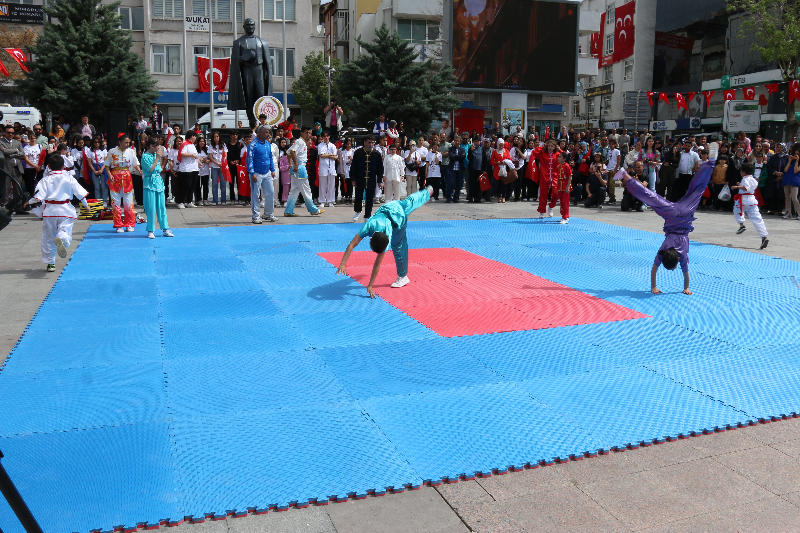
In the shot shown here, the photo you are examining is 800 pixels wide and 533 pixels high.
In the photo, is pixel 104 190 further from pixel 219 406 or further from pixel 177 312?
pixel 219 406

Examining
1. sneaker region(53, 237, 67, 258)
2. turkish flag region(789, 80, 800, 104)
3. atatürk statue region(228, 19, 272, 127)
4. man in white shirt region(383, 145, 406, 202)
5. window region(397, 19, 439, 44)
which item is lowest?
sneaker region(53, 237, 67, 258)

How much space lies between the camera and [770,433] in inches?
191

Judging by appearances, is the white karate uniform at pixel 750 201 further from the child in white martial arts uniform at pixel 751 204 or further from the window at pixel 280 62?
the window at pixel 280 62

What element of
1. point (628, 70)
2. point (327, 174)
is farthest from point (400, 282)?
point (628, 70)

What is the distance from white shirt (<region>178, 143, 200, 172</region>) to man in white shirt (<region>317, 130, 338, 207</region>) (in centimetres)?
332

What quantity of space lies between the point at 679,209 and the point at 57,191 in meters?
8.64

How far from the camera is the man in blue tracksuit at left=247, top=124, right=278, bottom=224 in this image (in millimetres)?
15312

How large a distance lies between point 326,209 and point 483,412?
14.1 m

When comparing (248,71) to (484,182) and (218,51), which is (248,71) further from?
(218,51)

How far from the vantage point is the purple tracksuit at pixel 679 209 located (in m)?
8.63

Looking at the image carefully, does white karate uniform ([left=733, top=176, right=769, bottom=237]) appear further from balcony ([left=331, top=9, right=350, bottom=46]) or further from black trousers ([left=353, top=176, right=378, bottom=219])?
balcony ([left=331, top=9, right=350, bottom=46])

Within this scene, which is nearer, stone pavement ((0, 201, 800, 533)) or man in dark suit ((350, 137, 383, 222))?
stone pavement ((0, 201, 800, 533))

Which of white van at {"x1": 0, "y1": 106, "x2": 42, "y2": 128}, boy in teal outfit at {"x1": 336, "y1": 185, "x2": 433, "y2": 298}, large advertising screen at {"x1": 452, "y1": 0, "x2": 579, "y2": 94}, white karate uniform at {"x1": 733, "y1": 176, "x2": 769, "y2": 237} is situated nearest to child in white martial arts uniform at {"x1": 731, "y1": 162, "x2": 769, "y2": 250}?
white karate uniform at {"x1": 733, "y1": 176, "x2": 769, "y2": 237}

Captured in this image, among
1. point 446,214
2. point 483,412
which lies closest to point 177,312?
point 483,412
